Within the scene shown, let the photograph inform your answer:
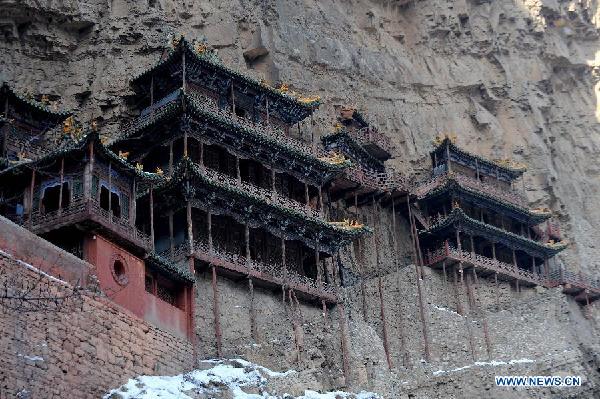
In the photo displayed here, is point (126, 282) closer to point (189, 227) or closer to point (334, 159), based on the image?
point (189, 227)

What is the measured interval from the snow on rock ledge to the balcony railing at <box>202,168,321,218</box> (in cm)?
898

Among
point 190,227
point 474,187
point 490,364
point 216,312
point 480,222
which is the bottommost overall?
point 490,364

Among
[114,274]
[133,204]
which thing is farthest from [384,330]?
[114,274]

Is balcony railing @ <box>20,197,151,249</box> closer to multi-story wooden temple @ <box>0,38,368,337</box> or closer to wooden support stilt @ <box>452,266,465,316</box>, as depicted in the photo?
multi-story wooden temple @ <box>0,38,368,337</box>

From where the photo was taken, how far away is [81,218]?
27.8m

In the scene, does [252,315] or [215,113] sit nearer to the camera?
[252,315]

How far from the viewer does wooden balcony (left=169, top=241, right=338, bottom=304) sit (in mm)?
34719

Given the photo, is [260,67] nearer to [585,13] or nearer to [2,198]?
[2,198]

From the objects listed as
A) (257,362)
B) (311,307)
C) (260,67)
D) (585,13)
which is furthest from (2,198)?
(585,13)

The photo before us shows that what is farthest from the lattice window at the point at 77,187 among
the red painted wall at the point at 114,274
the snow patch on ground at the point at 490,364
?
the snow patch on ground at the point at 490,364

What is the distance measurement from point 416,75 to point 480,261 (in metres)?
14.1

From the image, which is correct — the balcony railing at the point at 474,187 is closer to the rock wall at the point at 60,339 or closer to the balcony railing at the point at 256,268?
the balcony railing at the point at 256,268

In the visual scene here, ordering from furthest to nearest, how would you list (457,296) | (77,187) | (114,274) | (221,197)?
1. (457,296)
2. (221,197)
3. (77,187)
4. (114,274)

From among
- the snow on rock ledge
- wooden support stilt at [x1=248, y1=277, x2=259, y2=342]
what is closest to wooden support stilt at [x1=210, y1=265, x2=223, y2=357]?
wooden support stilt at [x1=248, y1=277, x2=259, y2=342]
